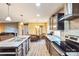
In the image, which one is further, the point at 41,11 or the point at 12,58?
Answer: the point at 41,11

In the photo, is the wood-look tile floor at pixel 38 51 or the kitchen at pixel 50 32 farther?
the wood-look tile floor at pixel 38 51

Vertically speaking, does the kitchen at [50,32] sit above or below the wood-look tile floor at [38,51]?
above

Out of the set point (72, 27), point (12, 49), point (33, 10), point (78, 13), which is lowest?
point (12, 49)

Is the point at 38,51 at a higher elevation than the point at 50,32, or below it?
below

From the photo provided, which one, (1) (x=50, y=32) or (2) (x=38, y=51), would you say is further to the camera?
(1) (x=50, y=32)

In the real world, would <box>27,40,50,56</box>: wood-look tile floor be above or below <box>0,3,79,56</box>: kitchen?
below

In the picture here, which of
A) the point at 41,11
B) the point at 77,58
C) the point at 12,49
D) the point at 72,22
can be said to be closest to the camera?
the point at 77,58

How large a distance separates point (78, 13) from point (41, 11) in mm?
1014

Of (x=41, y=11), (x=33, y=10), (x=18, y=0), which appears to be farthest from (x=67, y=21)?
(x=18, y=0)

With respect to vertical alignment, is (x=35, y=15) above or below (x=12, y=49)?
above

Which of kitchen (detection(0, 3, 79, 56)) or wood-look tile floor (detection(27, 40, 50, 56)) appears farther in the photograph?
wood-look tile floor (detection(27, 40, 50, 56))

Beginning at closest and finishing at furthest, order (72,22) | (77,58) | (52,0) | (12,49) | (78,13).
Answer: (77,58) → (52,0) → (78,13) → (12,49) → (72,22)

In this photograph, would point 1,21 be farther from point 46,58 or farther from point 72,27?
point 46,58

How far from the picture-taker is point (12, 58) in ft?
4.24
